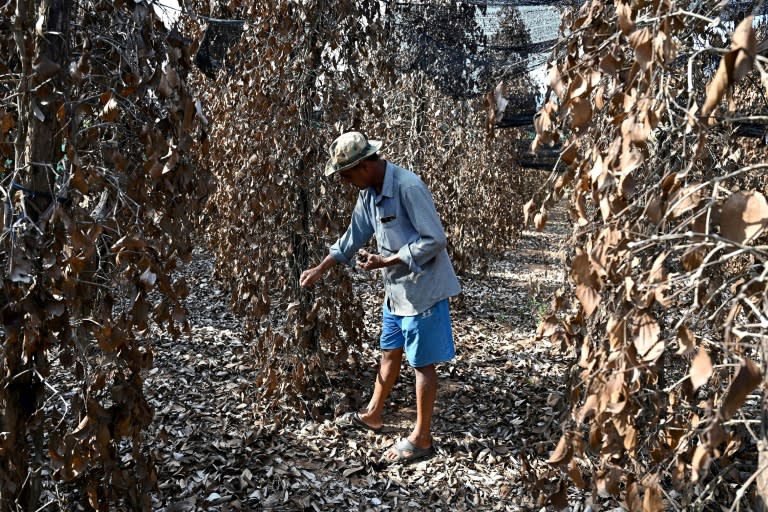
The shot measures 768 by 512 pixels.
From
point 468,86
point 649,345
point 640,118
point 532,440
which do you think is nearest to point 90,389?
point 649,345

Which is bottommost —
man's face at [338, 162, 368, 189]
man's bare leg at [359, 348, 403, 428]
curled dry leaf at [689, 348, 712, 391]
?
man's bare leg at [359, 348, 403, 428]

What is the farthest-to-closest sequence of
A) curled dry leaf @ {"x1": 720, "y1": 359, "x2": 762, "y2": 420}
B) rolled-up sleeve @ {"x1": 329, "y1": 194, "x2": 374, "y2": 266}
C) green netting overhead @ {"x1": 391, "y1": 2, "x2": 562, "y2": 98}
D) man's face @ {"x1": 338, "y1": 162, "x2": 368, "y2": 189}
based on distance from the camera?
green netting overhead @ {"x1": 391, "y1": 2, "x2": 562, "y2": 98} < rolled-up sleeve @ {"x1": 329, "y1": 194, "x2": 374, "y2": 266} < man's face @ {"x1": 338, "y1": 162, "x2": 368, "y2": 189} < curled dry leaf @ {"x1": 720, "y1": 359, "x2": 762, "y2": 420}

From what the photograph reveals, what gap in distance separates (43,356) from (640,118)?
74.3 inches

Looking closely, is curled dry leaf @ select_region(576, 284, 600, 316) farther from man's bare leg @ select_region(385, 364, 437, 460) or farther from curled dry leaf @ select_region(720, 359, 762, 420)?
man's bare leg @ select_region(385, 364, 437, 460)

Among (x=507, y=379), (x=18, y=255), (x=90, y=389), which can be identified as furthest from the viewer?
(x=507, y=379)

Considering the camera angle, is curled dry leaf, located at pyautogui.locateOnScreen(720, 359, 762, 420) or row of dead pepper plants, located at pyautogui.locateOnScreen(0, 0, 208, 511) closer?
curled dry leaf, located at pyautogui.locateOnScreen(720, 359, 762, 420)

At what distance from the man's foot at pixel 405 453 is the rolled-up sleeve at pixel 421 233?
943mm

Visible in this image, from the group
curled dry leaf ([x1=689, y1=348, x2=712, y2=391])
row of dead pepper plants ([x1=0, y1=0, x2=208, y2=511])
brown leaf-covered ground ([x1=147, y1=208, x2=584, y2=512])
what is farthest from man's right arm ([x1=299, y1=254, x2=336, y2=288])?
curled dry leaf ([x1=689, y1=348, x2=712, y2=391])

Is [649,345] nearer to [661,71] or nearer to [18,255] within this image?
[661,71]

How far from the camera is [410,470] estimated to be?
3.14 metres

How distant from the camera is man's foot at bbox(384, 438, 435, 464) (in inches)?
126

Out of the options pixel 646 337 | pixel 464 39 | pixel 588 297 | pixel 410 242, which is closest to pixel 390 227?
pixel 410 242

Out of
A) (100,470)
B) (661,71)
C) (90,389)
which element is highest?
(661,71)

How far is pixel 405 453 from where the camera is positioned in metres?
3.20
